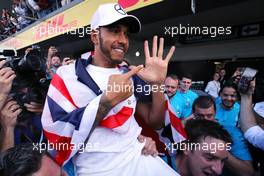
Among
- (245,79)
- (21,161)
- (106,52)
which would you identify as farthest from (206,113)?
(21,161)

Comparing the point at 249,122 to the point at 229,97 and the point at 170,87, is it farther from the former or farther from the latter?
the point at 170,87

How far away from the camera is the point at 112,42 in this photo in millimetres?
1466

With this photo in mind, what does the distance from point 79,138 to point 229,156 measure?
1074 millimetres

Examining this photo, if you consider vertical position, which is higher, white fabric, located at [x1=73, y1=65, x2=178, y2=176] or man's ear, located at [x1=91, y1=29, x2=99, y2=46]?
man's ear, located at [x1=91, y1=29, x2=99, y2=46]

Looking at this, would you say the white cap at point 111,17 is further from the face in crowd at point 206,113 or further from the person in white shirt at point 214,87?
the person in white shirt at point 214,87

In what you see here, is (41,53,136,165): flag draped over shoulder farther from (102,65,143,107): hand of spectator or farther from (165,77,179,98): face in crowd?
(165,77,179,98): face in crowd

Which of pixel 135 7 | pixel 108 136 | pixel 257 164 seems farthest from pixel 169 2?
pixel 108 136

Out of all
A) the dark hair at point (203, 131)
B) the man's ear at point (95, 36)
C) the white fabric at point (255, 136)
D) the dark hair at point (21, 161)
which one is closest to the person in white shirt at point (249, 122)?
the white fabric at point (255, 136)

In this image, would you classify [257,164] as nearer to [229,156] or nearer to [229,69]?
[229,156]

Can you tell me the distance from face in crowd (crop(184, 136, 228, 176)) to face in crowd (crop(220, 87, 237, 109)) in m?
1.35

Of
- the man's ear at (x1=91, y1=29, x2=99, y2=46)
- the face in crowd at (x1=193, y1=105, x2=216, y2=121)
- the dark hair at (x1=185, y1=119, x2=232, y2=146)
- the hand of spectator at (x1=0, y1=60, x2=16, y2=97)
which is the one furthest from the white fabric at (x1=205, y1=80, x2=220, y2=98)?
the hand of spectator at (x1=0, y1=60, x2=16, y2=97)

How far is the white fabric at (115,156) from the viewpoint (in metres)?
1.36

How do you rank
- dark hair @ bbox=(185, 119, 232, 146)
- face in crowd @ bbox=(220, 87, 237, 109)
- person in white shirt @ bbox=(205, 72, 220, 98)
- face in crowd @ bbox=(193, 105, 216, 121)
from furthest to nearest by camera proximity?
person in white shirt @ bbox=(205, 72, 220, 98)
face in crowd @ bbox=(220, 87, 237, 109)
face in crowd @ bbox=(193, 105, 216, 121)
dark hair @ bbox=(185, 119, 232, 146)

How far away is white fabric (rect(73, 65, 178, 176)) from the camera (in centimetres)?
136
